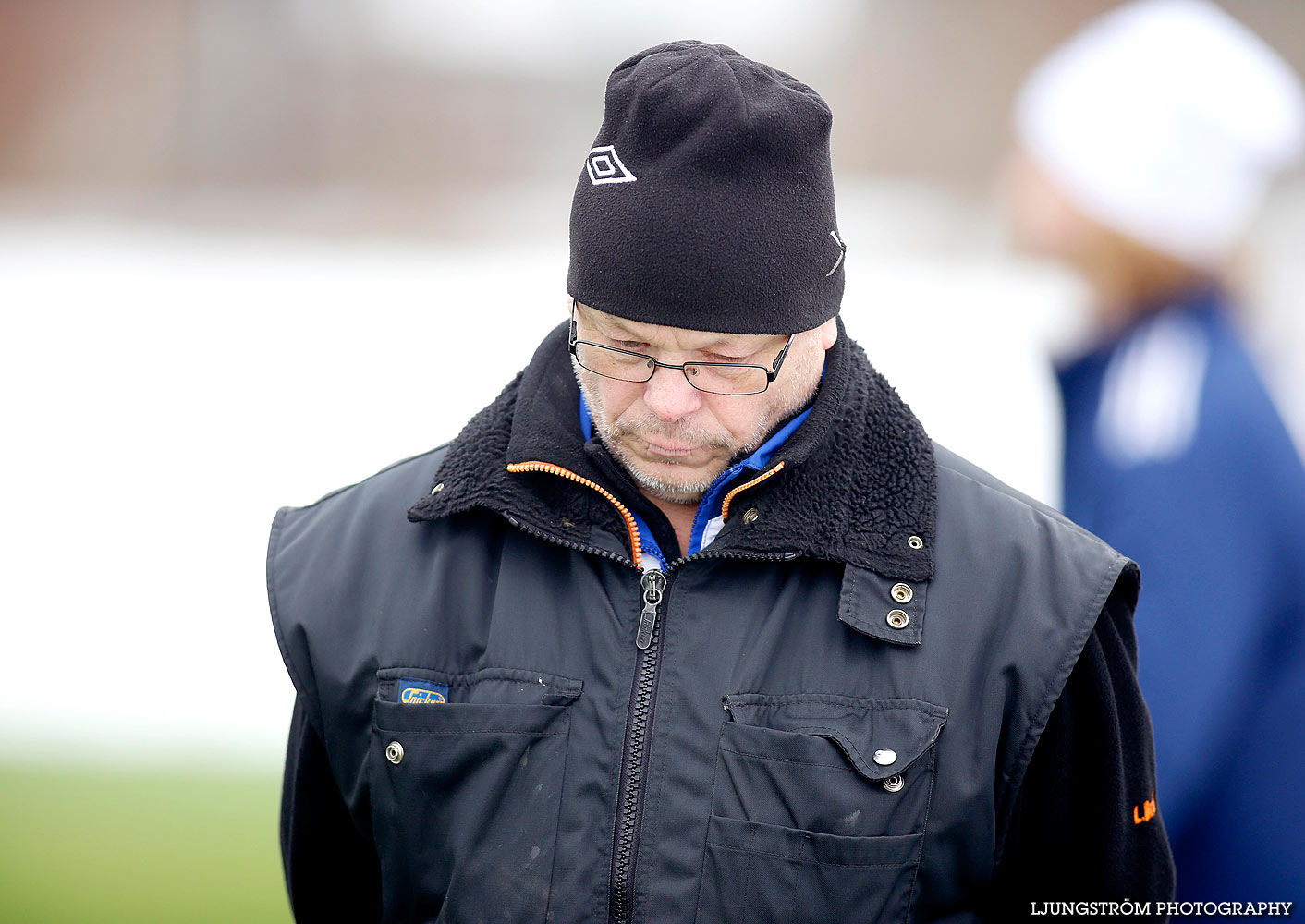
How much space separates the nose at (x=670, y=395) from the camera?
155 cm

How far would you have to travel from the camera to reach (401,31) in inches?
229

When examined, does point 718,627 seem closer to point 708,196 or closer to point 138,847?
point 708,196

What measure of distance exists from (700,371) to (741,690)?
42 cm

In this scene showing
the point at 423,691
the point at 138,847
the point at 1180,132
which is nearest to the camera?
the point at 423,691

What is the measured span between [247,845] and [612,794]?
297cm

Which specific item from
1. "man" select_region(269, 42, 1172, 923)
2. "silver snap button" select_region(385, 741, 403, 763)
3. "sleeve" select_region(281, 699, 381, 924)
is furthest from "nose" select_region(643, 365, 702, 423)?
"sleeve" select_region(281, 699, 381, 924)

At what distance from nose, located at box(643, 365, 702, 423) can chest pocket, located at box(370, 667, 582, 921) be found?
1.19 ft

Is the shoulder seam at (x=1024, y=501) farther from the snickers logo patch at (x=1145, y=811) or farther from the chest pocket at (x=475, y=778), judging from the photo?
the chest pocket at (x=475, y=778)

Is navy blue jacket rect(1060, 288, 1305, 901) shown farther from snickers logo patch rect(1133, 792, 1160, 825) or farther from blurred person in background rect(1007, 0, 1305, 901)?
snickers logo patch rect(1133, 792, 1160, 825)

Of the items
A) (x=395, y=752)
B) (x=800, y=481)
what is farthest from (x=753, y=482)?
(x=395, y=752)

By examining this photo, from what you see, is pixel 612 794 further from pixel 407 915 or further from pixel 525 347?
pixel 525 347

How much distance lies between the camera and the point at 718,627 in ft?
4.95

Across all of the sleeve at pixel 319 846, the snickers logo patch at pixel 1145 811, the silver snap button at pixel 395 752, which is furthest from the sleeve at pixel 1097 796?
the sleeve at pixel 319 846

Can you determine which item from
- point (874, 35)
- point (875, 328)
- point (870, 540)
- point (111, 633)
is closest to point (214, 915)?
point (111, 633)
